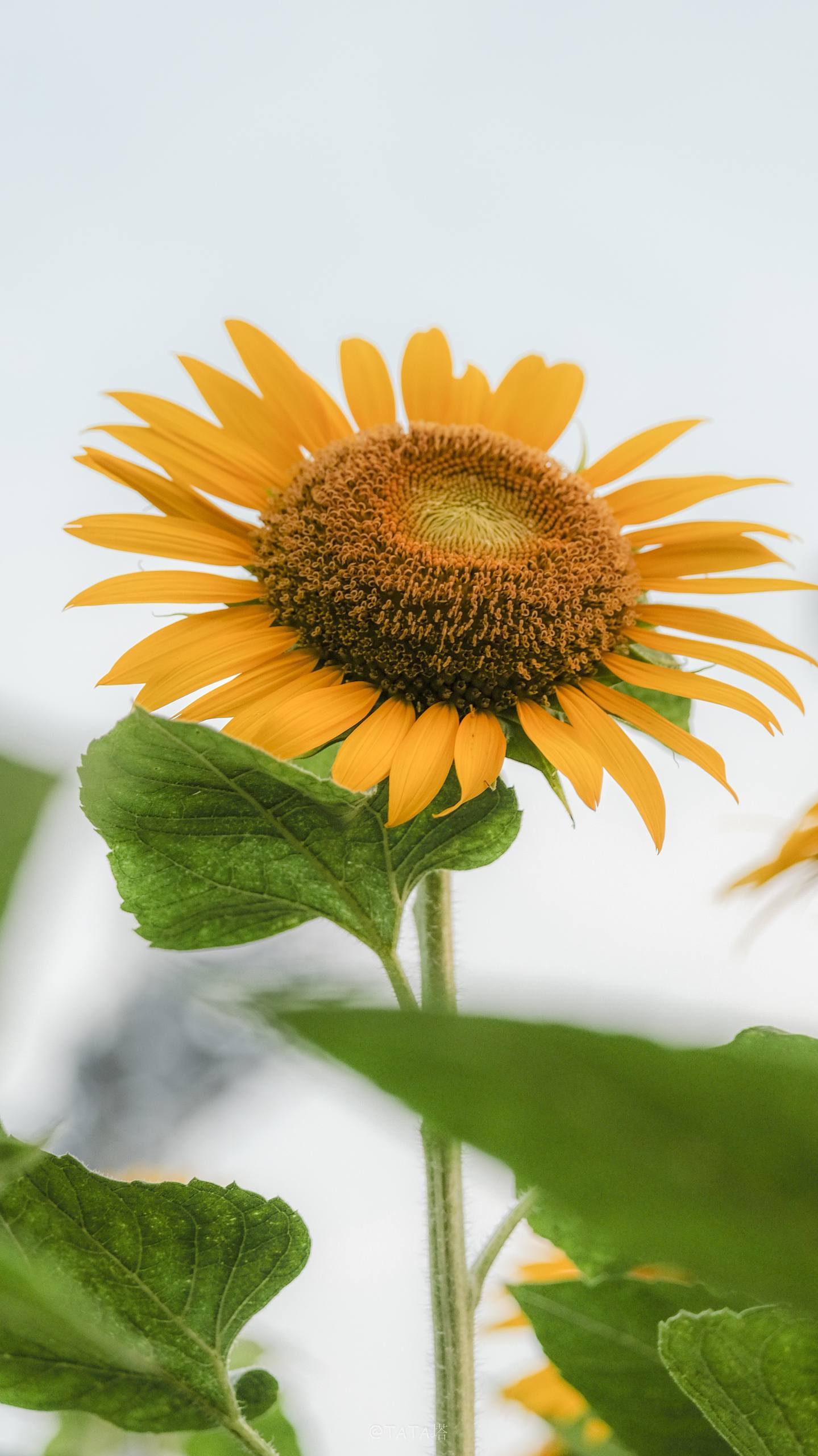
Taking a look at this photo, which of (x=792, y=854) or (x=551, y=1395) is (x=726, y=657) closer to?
(x=792, y=854)

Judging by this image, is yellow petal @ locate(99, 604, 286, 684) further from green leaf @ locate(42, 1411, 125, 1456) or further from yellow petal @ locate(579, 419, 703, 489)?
green leaf @ locate(42, 1411, 125, 1456)

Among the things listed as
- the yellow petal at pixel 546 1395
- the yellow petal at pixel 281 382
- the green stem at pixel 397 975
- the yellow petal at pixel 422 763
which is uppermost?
the yellow petal at pixel 281 382

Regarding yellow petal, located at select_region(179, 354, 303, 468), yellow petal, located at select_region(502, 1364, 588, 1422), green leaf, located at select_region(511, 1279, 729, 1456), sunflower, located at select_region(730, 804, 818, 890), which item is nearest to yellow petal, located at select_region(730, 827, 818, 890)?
sunflower, located at select_region(730, 804, 818, 890)

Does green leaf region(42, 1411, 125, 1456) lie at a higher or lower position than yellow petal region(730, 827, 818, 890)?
lower

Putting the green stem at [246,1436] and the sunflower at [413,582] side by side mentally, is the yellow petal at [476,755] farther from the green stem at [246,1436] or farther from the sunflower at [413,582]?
the green stem at [246,1436]

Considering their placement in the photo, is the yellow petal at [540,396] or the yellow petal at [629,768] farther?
the yellow petal at [540,396]

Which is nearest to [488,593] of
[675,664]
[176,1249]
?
[675,664]

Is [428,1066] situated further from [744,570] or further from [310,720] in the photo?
[744,570]

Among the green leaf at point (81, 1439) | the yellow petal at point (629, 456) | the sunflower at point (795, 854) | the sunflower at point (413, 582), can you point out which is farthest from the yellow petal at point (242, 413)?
the green leaf at point (81, 1439)
